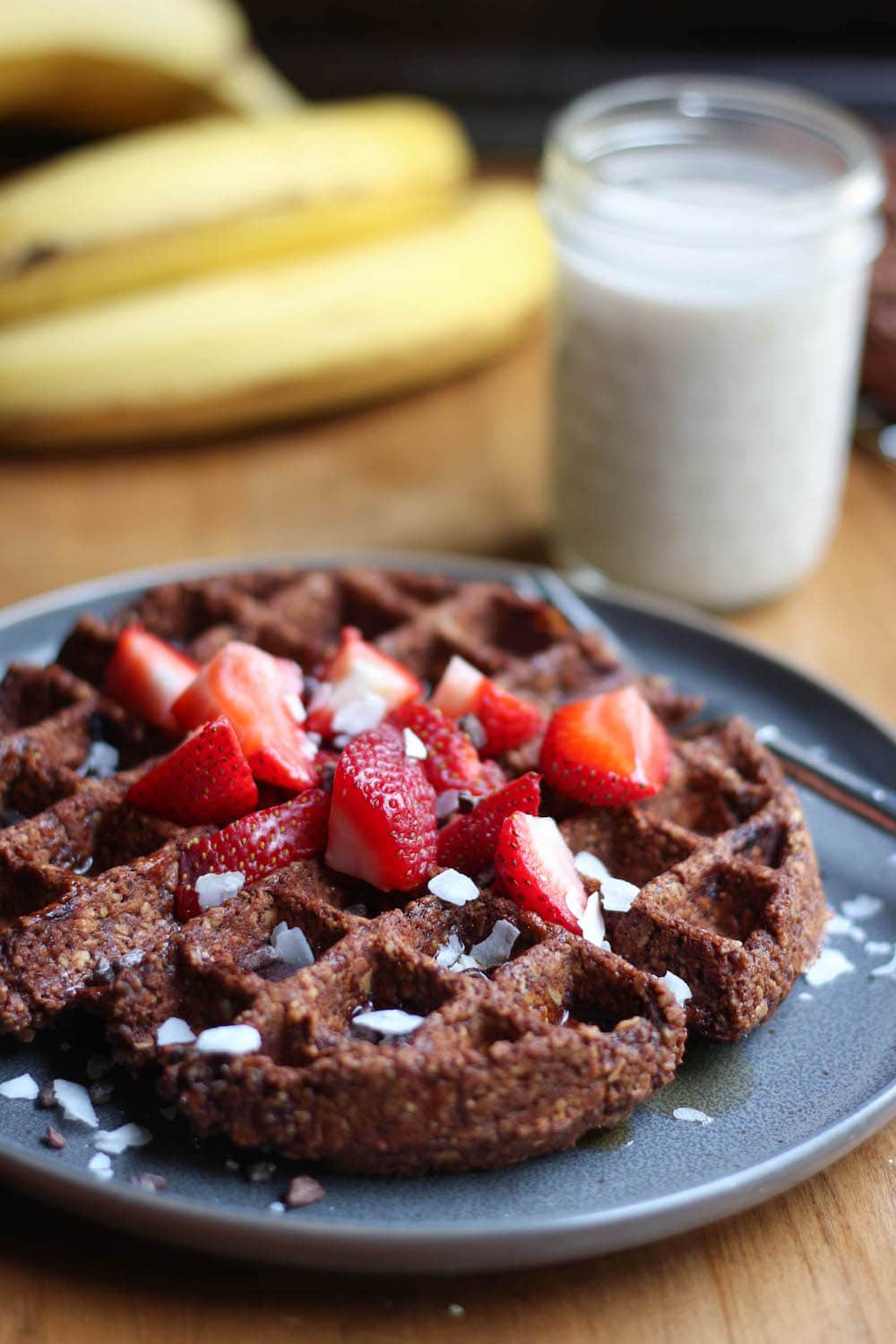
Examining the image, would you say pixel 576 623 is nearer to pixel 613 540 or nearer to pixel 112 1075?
pixel 613 540

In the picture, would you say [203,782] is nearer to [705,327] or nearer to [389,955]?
[389,955]

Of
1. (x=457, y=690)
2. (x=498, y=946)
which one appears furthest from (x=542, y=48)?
(x=498, y=946)

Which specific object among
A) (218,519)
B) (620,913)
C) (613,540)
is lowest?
(218,519)

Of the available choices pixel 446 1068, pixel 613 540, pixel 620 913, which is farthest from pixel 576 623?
pixel 446 1068

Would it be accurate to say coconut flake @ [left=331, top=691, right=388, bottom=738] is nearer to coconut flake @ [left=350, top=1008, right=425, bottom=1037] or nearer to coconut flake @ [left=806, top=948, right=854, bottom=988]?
coconut flake @ [left=350, top=1008, right=425, bottom=1037]

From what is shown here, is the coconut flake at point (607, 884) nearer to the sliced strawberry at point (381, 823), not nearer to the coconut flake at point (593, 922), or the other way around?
the coconut flake at point (593, 922)

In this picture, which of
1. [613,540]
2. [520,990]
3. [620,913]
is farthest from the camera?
[613,540]
